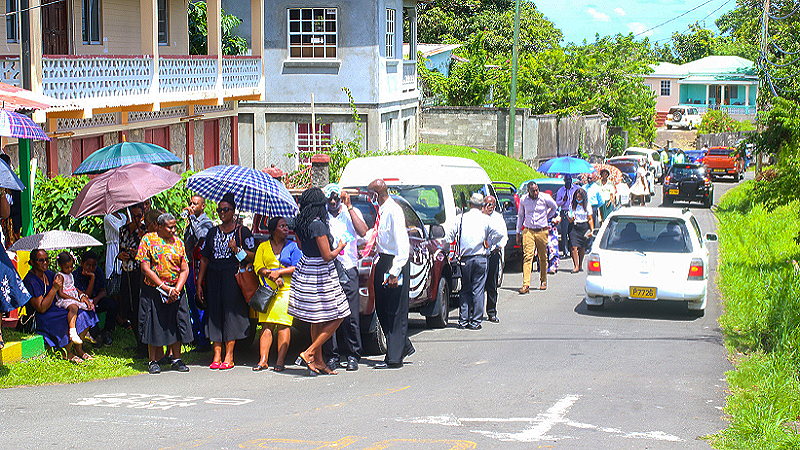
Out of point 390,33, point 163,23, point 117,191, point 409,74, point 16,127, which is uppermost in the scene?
point 390,33

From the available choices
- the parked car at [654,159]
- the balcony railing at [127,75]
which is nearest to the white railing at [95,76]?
the balcony railing at [127,75]

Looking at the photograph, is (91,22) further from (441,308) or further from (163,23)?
(441,308)

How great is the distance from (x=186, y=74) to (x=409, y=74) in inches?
482

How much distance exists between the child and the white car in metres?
7.29

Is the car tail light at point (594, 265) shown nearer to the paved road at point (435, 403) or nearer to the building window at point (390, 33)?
the paved road at point (435, 403)

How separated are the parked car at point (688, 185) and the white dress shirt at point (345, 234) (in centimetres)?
2454

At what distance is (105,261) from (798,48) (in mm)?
25899

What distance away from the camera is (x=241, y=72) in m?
23.0

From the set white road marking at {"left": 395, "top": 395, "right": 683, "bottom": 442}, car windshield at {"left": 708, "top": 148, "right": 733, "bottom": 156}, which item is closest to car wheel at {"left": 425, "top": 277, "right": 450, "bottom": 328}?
white road marking at {"left": 395, "top": 395, "right": 683, "bottom": 442}

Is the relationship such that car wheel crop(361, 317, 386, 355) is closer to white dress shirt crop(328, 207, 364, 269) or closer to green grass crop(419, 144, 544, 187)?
white dress shirt crop(328, 207, 364, 269)

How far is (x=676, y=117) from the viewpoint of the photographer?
6888 centimetres

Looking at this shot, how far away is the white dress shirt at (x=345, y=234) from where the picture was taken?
9281 mm

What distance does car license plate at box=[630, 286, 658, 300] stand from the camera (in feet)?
42.6

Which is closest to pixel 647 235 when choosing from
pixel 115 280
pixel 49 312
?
pixel 115 280
